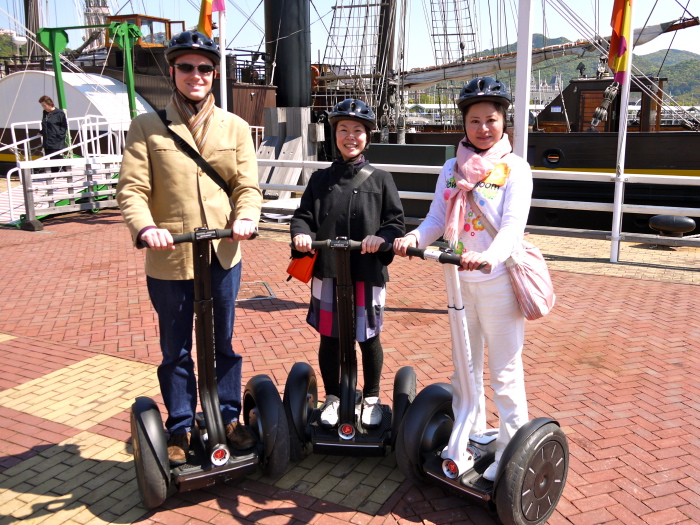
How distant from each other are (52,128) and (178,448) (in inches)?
479

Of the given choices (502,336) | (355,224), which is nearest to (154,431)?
(355,224)

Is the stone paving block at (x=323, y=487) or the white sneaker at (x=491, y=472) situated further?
the stone paving block at (x=323, y=487)

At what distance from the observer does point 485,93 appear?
2.81 meters

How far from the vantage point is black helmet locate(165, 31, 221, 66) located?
297 cm

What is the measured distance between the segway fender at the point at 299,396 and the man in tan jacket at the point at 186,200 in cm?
26

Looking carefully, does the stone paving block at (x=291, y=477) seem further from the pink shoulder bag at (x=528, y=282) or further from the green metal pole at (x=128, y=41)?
the green metal pole at (x=128, y=41)

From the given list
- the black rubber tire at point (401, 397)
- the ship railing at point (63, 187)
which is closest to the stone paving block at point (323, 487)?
the black rubber tire at point (401, 397)

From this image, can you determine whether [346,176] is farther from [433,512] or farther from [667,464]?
[667,464]

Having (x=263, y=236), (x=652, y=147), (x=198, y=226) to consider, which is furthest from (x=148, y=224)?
(x=652, y=147)

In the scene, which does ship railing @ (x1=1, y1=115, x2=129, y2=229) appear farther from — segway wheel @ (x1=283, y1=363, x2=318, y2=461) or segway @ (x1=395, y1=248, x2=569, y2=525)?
segway @ (x1=395, y1=248, x2=569, y2=525)

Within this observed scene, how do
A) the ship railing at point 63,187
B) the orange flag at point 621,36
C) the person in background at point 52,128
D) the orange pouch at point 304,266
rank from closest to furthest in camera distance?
1. the orange pouch at point 304,266
2. the orange flag at point 621,36
3. the ship railing at point 63,187
4. the person in background at point 52,128

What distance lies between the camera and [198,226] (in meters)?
3.17

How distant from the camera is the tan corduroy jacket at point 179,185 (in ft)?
9.98

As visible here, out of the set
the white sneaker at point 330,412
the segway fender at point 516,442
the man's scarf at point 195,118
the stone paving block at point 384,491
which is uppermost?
the man's scarf at point 195,118
